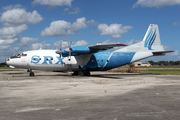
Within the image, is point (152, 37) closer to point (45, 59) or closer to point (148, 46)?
point (148, 46)

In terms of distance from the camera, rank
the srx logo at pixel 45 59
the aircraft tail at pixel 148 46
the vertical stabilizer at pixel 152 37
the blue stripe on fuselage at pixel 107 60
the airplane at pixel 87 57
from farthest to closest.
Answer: the vertical stabilizer at pixel 152 37 < the aircraft tail at pixel 148 46 < the blue stripe on fuselage at pixel 107 60 < the srx logo at pixel 45 59 < the airplane at pixel 87 57

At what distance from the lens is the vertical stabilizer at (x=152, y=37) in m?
31.6

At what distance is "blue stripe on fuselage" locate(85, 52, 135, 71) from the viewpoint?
1142 inches

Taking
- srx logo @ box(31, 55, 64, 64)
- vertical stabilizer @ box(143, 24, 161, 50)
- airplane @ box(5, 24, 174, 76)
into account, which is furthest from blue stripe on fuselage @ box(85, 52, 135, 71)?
srx logo @ box(31, 55, 64, 64)

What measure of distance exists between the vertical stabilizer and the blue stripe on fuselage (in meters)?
3.99

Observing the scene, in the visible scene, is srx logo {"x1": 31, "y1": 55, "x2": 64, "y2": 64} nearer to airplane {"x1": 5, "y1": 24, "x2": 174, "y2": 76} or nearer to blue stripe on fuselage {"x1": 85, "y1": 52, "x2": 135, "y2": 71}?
airplane {"x1": 5, "y1": 24, "x2": 174, "y2": 76}

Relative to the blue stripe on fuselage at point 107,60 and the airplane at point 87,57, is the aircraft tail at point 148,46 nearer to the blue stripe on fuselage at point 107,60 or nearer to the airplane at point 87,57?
the airplane at point 87,57

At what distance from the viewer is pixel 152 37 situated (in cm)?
3181

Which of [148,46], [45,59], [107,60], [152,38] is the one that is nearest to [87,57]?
[107,60]

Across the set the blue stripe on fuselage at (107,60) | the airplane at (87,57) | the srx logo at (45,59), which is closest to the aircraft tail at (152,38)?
the airplane at (87,57)

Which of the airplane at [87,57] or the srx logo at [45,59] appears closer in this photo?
the airplane at [87,57]

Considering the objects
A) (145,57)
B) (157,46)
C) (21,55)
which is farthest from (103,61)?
(21,55)

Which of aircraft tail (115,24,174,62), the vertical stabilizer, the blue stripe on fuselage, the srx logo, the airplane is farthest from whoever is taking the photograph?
the vertical stabilizer

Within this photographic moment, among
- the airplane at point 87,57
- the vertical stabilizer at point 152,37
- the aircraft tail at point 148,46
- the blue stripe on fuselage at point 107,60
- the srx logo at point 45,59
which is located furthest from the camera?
the vertical stabilizer at point 152,37
